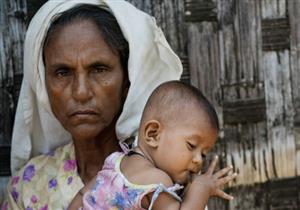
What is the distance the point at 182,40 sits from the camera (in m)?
3.66

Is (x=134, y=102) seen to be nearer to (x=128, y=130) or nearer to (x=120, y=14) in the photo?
(x=128, y=130)

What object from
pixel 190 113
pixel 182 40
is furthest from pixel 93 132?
pixel 182 40

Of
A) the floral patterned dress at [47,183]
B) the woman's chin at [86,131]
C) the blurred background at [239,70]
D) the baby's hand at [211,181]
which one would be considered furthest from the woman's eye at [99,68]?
the blurred background at [239,70]

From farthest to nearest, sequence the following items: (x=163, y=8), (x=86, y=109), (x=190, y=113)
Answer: (x=163, y=8) < (x=86, y=109) < (x=190, y=113)

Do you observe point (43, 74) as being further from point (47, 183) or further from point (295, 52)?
point (295, 52)

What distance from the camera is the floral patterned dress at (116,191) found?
2449 millimetres

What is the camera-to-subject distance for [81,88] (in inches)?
112

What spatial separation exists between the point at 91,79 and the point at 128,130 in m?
0.23

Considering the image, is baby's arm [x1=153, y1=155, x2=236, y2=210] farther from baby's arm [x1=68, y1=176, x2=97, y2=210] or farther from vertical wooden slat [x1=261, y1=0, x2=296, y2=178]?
vertical wooden slat [x1=261, y1=0, x2=296, y2=178]

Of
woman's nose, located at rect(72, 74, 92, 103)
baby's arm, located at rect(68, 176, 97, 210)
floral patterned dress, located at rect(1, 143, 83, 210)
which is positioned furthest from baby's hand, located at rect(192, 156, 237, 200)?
floral patterned dress, located at rect(1, 143, 83, 210)

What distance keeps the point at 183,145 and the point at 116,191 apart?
0.81 ft

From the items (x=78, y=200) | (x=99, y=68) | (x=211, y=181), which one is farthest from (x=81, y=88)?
(x=211, y=181)

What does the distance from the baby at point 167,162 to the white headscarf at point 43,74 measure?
1.22ft

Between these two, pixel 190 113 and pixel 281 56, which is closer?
pixel 190 113
